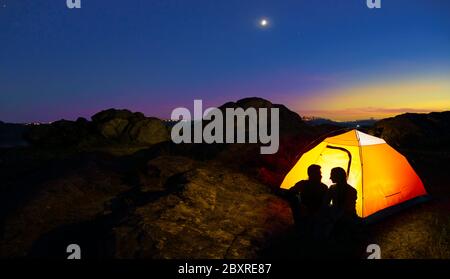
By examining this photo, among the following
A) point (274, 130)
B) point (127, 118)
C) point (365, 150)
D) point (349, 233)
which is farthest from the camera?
point (127, 118)

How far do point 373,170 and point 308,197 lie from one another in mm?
2687

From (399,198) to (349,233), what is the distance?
10.5ft

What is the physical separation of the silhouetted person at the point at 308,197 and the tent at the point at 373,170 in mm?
1802

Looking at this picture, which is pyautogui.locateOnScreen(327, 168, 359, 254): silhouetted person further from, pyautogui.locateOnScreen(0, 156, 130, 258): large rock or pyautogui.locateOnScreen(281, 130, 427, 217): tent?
pyautogui.locateOnScreen(0, 156, 130, 258): large rock

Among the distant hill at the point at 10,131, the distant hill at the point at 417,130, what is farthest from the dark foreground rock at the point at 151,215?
the distant hill at the point at 10,131

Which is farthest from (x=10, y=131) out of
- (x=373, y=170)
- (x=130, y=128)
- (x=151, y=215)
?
(x=373, y=170)

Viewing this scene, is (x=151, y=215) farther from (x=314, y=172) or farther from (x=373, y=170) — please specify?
(x=373, y=170)

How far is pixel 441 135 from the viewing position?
25891 millimetres

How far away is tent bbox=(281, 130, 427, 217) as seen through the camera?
9633 mm

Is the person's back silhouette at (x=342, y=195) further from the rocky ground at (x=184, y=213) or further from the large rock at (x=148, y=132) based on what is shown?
the large rock at (x=148, y=132)
